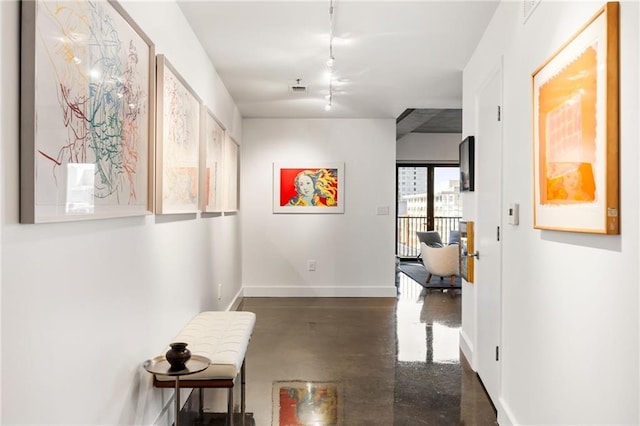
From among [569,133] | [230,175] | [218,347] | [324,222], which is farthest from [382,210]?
[569,133]

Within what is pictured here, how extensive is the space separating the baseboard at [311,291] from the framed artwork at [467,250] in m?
2.72

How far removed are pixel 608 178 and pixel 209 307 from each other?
10.7 feet

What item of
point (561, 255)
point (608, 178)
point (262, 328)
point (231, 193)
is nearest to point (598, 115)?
point (608, 178)

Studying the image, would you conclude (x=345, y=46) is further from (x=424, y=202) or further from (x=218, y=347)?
(x=424, y=202)

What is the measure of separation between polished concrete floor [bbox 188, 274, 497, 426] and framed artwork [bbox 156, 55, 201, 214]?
1297 mm

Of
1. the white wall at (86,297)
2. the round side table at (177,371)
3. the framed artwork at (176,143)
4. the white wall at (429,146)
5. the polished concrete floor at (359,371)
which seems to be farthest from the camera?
the white wall at (429,146)

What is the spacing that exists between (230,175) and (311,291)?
220 cm

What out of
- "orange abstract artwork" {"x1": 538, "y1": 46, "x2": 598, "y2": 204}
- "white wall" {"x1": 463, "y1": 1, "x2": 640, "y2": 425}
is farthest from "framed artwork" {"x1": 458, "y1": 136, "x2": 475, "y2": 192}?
"orange abstract artwork" {"x1": 538, "y1": 46, "x2": 598, "y2": 204}

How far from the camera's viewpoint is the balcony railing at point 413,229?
10.3m

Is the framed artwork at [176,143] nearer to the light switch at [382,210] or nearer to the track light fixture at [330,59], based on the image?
the track light fixture at [330,59]

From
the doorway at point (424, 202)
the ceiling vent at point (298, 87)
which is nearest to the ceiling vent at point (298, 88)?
the ceiling vent at point (298, 87)

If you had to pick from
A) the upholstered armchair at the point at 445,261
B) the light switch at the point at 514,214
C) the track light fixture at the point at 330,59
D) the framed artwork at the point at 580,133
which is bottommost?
the upholstered armchair at the point at 445,261

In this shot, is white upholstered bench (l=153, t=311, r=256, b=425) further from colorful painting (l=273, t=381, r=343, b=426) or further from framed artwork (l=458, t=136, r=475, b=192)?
framed artwork (l=458, t=136, r=475, b=192)

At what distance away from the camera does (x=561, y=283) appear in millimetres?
1864
